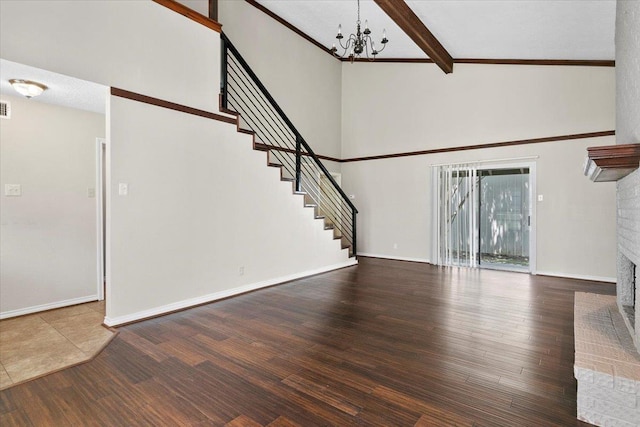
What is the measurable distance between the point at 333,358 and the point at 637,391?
1772 millimetres

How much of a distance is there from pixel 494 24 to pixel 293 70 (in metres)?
3.86

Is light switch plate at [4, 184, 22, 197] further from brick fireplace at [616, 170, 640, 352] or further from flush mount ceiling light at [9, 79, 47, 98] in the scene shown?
brick fireplace at [616, 170, 640, 352]

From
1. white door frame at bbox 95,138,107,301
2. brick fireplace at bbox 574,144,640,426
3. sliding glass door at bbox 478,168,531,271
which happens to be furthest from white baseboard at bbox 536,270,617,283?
white door frame at bbox 95,138,107,301

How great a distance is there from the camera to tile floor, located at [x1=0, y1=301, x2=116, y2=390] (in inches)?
94.7

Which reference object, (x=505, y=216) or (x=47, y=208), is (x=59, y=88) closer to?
(x=47, y=208)

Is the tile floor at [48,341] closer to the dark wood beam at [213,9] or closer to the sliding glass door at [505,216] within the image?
the dark wood beam at [213,9]

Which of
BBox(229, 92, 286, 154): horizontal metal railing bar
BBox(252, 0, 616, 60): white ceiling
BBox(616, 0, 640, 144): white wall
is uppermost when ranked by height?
BBox(252, 0, 616, 60): white ceiling

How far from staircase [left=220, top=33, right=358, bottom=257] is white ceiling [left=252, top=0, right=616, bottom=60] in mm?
1852

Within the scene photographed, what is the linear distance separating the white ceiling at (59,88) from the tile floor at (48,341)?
241 cm

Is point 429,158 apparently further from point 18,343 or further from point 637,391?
point 18,343

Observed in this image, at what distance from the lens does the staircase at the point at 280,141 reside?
476 centimetres

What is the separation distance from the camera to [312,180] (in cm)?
730

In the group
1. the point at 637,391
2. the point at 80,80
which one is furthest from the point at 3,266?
the point at 637,391

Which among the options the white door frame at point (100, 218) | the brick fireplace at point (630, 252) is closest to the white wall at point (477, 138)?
the brick fireplace at point (630, 252)
